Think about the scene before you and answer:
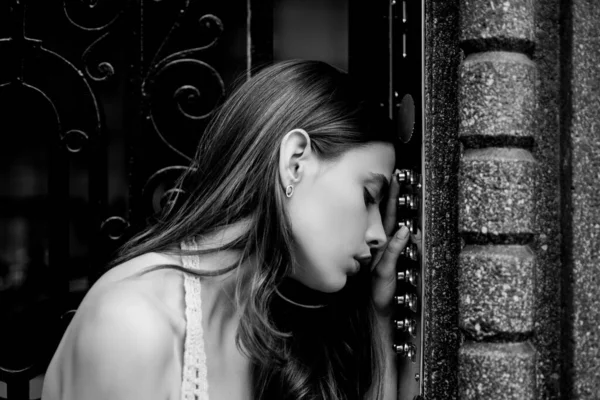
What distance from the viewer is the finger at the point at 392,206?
1977 mm

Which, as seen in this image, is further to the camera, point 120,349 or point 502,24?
point 120,349

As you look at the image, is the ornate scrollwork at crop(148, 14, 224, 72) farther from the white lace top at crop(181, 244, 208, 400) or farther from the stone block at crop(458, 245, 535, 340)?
the stone block at crop(458, 245, 535, 340)

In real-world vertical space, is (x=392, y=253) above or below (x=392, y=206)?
below

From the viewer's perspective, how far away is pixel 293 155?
185cm

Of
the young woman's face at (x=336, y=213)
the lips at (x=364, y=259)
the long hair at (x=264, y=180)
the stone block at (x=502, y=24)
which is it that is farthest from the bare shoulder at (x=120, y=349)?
the stone block at (x=502, y=24)

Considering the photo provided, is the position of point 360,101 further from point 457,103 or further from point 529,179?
point 529,179

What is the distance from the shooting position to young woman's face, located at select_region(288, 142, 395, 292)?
1.84 m

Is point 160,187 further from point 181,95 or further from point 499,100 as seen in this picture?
point 499,100

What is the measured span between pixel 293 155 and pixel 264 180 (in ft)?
0.35

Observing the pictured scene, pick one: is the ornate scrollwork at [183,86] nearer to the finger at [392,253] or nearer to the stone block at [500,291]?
the finger at [392,253]

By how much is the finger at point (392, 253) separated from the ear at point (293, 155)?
367mm

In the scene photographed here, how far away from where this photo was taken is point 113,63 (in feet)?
8.00

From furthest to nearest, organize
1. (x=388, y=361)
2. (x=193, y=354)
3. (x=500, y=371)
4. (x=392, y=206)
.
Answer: (x=388, y=361) → (x=392, y=206) → (x=193, y=354) → (x=500, y=371)

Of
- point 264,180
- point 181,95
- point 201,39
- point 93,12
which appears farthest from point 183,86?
point 264,180
